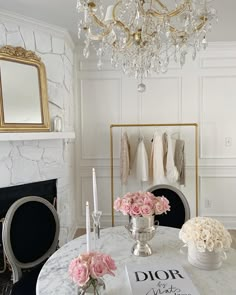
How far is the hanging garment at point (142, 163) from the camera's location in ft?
11.0

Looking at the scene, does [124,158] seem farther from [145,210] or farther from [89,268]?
[89,268]

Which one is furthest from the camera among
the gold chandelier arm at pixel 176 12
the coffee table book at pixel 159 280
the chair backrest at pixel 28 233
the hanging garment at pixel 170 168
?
the hanging garment at pixel 170 168

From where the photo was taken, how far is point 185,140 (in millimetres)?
3656

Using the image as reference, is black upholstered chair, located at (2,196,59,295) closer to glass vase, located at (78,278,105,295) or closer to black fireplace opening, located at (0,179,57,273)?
glass vase, located at (78,278,105,295)

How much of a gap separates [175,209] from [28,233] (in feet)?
3.59

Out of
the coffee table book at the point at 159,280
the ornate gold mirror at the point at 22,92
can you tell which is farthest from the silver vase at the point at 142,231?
the ornate gold mirror at the point at 22,92

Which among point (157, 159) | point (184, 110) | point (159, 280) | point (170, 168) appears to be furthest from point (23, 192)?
point (184, 110)

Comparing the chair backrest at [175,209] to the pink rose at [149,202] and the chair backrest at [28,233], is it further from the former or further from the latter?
the chair backrest at [28,233]

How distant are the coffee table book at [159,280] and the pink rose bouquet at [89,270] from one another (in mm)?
184

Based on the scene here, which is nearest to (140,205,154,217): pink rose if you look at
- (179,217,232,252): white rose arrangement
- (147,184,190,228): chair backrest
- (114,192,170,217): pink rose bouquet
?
(114,192,170,217): pink rose bouquet

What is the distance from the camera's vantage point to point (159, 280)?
110 centimetres

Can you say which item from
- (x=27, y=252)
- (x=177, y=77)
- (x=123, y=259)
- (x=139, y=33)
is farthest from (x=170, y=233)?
(x=177, y=77)

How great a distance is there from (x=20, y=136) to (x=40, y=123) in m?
0.34

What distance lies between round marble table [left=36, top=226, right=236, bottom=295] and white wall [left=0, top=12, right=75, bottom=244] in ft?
4.10
